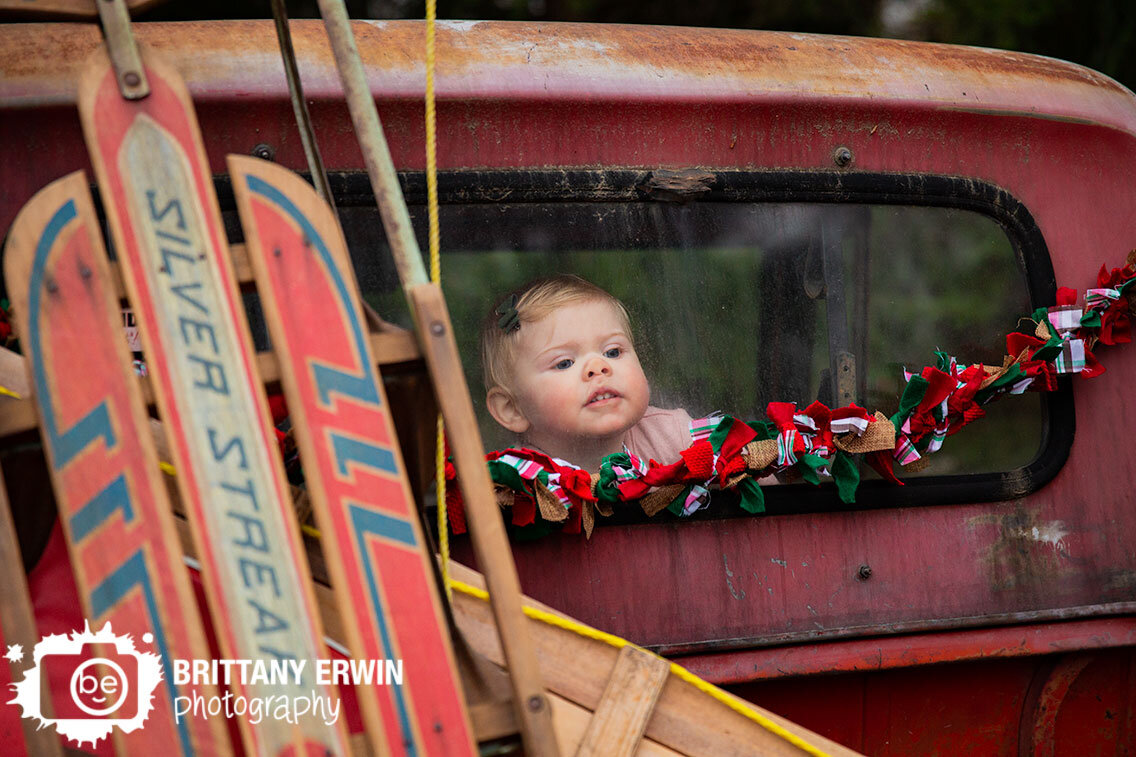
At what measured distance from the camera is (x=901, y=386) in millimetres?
2068

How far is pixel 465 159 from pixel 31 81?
752mm

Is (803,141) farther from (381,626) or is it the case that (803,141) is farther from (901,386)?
(381,626)

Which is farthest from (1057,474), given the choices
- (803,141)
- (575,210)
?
(575,210)

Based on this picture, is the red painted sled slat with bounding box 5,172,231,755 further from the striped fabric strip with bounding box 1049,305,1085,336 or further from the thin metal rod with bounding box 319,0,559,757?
the striped fabric strip with bounding box 1049,305,1085,336

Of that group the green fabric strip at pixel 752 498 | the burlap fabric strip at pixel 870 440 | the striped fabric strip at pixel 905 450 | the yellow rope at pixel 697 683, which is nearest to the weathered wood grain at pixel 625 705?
the yellow rope at pixel 697 683

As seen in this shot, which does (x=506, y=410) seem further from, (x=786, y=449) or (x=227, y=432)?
(x=227, y=432)

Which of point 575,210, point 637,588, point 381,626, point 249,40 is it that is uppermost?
point 249,40

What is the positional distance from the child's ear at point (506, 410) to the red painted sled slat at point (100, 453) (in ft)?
2.62

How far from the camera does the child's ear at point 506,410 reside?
6.19 ft

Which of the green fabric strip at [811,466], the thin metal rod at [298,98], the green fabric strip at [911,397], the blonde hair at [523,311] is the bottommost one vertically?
the green fabric strip at [811,466]

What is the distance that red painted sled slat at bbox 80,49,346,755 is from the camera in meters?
1.15

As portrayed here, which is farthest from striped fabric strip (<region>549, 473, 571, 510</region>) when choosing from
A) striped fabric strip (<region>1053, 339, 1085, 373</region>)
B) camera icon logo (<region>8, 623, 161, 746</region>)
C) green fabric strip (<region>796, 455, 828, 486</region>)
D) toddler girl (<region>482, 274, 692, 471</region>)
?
striped fabric strip (<region>1053, 339, 1085, 373</region>)

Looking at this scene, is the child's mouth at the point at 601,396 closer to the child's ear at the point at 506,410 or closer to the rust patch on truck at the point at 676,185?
the child's ear at the point at 506,410

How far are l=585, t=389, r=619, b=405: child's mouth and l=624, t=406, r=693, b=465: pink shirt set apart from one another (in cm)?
8
